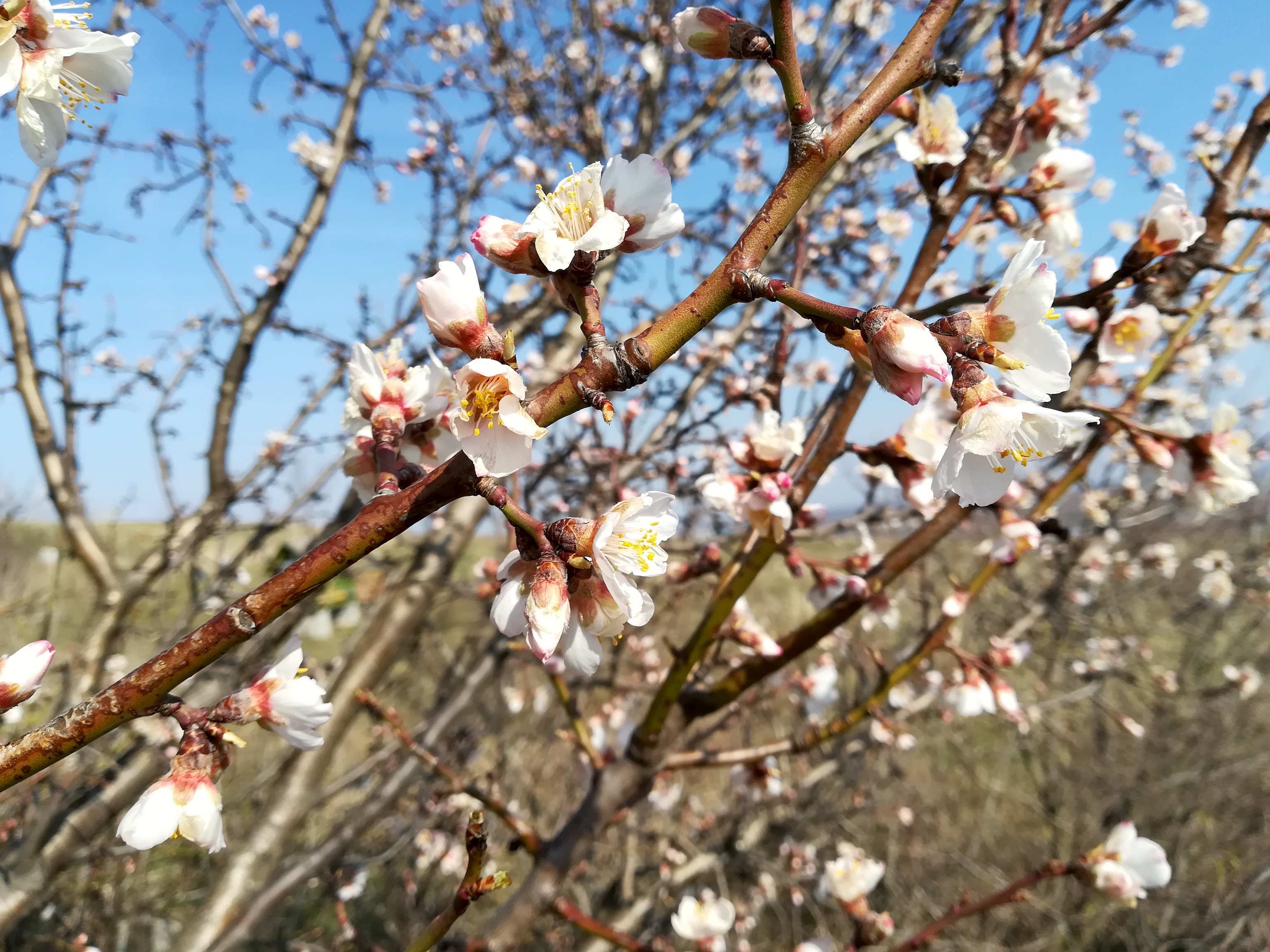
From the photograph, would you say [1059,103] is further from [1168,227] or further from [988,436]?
[988,436]

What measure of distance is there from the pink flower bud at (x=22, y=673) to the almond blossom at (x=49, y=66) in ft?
2.41

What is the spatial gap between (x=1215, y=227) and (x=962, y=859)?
4583 millimetres

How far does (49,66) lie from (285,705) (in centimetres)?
101

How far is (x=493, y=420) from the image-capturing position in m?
0.73

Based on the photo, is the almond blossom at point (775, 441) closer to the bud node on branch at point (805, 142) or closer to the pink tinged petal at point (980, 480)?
the pink tinged petal at point (980, 480)

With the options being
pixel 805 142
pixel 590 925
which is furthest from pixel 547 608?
pixel 590 925

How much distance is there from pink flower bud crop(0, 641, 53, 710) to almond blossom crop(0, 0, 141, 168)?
2.41 feet

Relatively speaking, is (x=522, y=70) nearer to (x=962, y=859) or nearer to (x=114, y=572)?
(x=114, y=572)

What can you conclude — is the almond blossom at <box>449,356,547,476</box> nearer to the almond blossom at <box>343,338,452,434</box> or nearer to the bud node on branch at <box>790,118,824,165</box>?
the almond blossom at <box>343,338,452,434</box>

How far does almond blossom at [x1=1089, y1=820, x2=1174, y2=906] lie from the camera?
1686 millimetres

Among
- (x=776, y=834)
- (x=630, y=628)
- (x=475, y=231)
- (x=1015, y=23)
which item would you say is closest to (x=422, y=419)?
(x=475, y=231)

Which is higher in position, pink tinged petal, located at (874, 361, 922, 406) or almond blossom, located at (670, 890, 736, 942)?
pink tinged petal, located at (874, 361, 922, 406)

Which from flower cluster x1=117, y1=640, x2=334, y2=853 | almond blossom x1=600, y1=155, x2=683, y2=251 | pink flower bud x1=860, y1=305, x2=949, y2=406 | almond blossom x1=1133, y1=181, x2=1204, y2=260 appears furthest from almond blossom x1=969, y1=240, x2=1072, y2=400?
flower cluster x1=117, y1=640, x2=334, y2=853

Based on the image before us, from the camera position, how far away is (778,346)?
1631 millimetres
